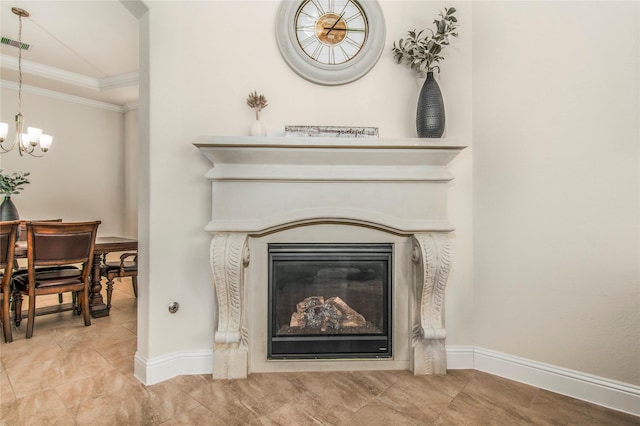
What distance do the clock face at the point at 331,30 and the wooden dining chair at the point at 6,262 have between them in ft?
8.48

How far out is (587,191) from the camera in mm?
1490

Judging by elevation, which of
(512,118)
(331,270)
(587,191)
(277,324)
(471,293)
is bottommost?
(277,324)

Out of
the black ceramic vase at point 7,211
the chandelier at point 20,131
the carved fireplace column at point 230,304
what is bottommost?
the carved fireplace column at point 230,304

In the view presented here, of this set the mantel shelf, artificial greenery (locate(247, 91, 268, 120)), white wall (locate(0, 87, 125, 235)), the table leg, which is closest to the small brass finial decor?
artificial greenery (locate(247, 91, 268, 120))

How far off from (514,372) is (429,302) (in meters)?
0.64

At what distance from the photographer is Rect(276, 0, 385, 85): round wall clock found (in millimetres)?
1732

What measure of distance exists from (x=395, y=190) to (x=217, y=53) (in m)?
1.39

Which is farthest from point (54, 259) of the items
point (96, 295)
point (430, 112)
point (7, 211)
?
point (430, 112)

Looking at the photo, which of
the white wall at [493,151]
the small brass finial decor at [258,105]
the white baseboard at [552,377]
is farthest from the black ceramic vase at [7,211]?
the white baseboard at [552,377]

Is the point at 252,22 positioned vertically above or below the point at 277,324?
above

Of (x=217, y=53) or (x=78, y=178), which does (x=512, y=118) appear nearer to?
(x=217, y=53)

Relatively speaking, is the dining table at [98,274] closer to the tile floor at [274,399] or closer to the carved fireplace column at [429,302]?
the tile floor at [274,399]

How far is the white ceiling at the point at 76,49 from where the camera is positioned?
2.55 meters

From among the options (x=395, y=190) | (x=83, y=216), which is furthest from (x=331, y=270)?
(x=83, y=216)
